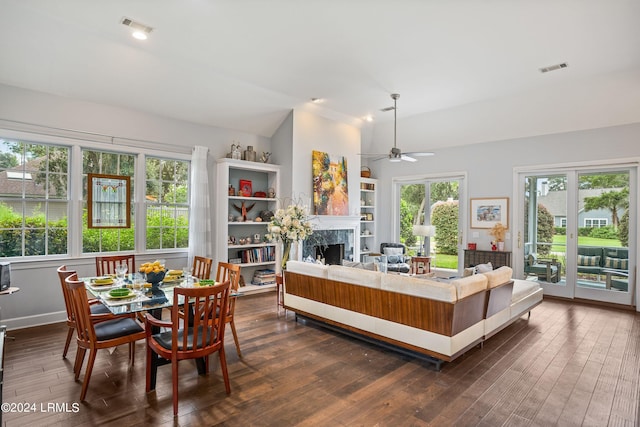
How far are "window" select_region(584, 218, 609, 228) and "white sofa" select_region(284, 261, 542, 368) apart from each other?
260cm

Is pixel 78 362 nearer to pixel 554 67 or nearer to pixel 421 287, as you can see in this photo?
pixel 421 287

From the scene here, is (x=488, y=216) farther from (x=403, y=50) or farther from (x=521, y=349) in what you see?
(x=403, y=50)

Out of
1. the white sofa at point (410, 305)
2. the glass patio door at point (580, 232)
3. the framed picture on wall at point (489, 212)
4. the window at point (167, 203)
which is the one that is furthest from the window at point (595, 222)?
the window at point (167, 203)

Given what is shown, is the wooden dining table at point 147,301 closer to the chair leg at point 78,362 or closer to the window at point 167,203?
the chair leg at point 78,362

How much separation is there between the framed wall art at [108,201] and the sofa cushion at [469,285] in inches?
187

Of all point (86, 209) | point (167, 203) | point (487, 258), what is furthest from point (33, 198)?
point (487, 258)

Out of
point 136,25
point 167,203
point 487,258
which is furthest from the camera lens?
point 487,258

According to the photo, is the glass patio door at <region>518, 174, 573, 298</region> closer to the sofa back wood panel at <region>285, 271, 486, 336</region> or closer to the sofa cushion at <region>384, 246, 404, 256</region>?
the sofa cushion at <region>384, 246, 404, 256</region>

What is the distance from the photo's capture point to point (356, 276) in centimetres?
400

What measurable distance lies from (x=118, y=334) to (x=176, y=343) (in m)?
0.69

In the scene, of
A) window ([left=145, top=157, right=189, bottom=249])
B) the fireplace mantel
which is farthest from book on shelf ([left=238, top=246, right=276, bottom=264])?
window ([left=145, top=157, right=189, bottom=249])

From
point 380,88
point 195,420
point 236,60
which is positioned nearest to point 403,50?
point 380,88

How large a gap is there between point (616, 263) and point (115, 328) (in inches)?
292

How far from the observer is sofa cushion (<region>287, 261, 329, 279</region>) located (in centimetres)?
438
